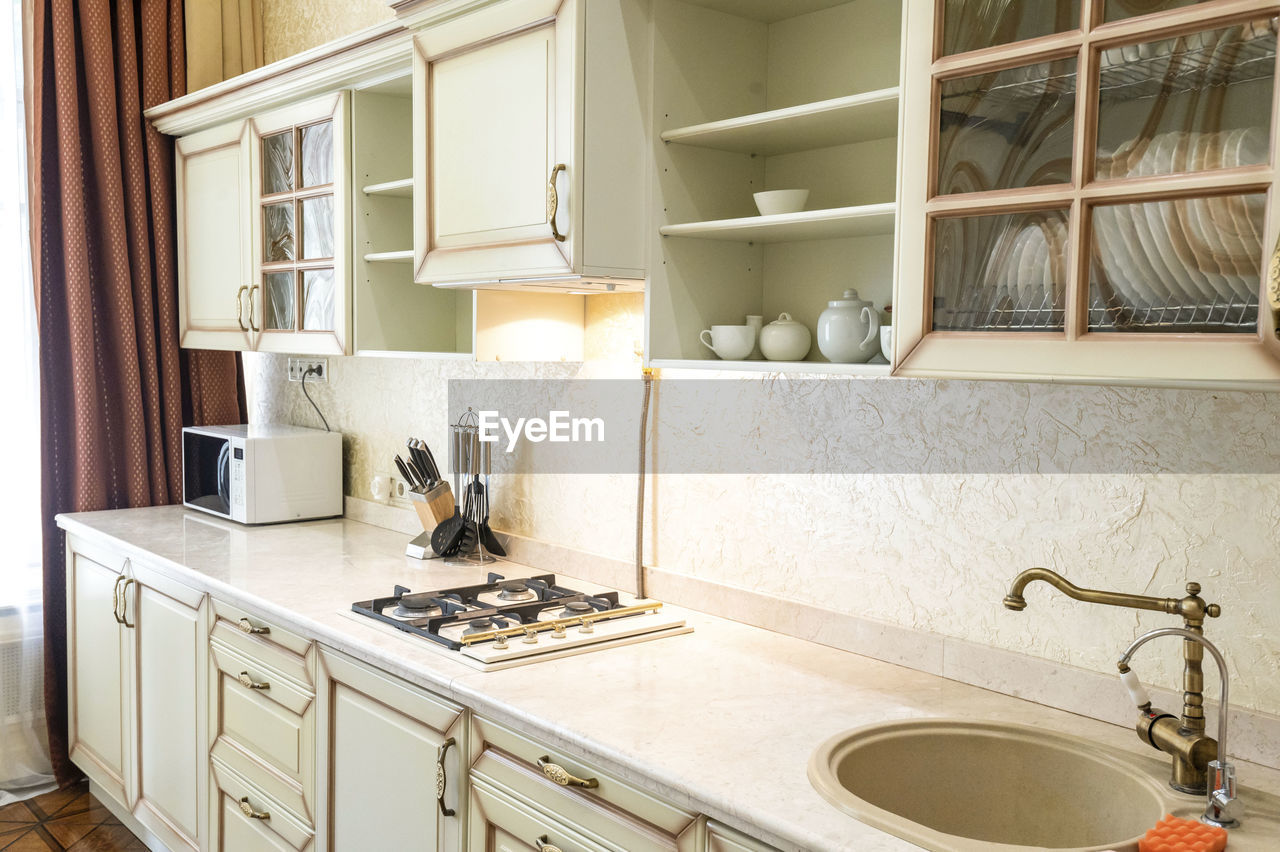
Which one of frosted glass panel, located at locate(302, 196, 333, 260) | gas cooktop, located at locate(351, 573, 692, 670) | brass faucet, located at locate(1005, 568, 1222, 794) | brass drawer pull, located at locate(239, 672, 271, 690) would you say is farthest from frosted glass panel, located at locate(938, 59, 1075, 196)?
frosted glass panel, located at locate(302, 196, 333, 260)

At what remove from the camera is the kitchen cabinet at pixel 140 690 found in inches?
111

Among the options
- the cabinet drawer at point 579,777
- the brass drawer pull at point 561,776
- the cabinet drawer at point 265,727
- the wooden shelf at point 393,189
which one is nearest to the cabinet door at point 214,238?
the wooden shelf at point 393,189

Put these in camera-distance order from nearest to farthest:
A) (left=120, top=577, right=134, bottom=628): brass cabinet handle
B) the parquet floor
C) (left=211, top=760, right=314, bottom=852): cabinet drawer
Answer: (left=211, top=760, right=314, bottom=852): cabinet drawer
(left=120, top=577, right=134, bottom=628): brass cabinet handle
the parquet floor

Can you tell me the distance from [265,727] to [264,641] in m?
0.22

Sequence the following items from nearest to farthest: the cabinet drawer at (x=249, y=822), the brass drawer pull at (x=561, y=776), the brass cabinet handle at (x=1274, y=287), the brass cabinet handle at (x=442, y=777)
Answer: the brass cabinet handle at (x=1274, y=287) < the brass drawer pull at (x=561, y=776) < the brass cabinet handle at (x=442, y=777) < the cabinet drawer at (x=249, y=822)

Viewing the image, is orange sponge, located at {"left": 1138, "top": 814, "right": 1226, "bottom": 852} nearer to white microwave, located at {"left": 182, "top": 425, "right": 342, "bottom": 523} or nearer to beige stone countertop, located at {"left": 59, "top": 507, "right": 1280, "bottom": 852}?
beige stone countertop, located at {"left": 59, "top": 507, "right": 1280, "bottom": 852}

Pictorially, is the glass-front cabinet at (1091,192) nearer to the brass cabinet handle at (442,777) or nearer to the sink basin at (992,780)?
the sink basin at (992,780)

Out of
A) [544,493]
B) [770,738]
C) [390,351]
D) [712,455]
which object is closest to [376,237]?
Result: [390,351]

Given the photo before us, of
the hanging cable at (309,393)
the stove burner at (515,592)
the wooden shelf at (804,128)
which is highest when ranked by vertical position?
the wooden shelf at (804,128)

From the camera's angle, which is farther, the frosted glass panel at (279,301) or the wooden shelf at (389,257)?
the frosted glass panel at (279,301)

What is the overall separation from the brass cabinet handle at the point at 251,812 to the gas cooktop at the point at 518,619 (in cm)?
59

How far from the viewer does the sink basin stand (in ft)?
5.01

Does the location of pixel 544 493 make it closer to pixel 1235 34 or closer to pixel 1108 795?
pixel 1108 795

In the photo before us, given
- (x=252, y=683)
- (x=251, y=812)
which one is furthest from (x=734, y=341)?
(x=251, y=812)
